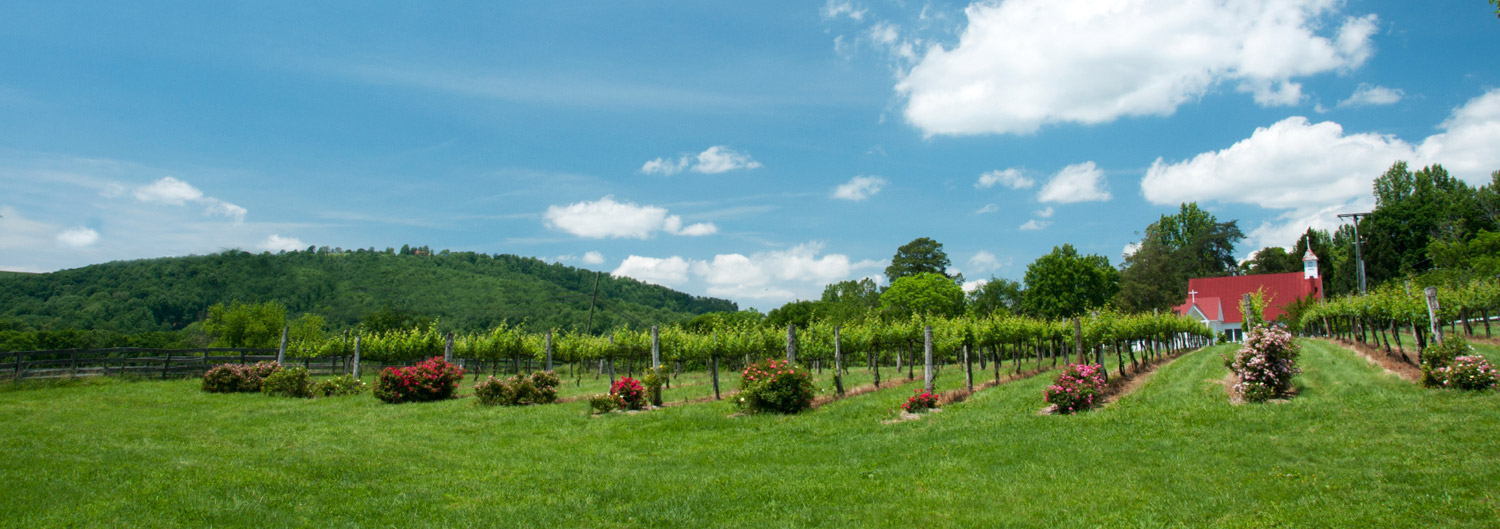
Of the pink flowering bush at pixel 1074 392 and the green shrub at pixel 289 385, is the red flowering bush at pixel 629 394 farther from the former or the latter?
the green shrub at pixel 289 385

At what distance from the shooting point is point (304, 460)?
9.46 metres

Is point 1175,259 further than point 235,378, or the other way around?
point 1175,259

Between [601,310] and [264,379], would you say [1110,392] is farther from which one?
[601,310]

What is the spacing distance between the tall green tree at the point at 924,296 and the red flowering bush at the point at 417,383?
44.5 meters

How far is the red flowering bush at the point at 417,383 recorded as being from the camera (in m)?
19.9

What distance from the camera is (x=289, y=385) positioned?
847 inches

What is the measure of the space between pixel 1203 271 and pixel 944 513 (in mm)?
87631

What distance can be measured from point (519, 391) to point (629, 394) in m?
3.91

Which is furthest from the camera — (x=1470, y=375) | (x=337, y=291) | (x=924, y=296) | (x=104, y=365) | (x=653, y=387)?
(x=337, y=291)

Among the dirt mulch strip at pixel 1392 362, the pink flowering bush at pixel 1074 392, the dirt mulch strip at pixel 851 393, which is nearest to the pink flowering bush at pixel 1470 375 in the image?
the dirt mulch strip at pixel 1392 362

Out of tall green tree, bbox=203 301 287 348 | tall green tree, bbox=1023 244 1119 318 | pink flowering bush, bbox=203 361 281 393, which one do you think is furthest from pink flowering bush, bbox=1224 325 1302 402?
tall green tree, bbox=203 301 287 348

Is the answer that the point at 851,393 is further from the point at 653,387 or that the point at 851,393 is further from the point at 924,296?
the point at 924,296

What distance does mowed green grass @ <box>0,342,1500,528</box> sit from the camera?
6.77m

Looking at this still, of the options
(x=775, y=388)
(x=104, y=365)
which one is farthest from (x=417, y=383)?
(x=104, y=365)
